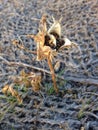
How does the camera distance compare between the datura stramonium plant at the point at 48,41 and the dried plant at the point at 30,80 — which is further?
the dried plant at the point at 30,80

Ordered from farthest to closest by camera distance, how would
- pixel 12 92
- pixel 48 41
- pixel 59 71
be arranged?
1. pixel 59 71
2. pixel 12 92
3. pixel 48 41

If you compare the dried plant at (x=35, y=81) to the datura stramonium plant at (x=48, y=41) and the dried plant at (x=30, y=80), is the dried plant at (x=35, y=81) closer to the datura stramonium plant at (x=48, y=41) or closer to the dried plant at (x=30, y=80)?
Answer: the dried plant at (x=30, y=80)

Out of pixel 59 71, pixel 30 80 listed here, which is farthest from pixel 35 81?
pixel 59 71

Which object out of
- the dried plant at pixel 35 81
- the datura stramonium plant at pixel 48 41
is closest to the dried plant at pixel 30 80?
the dried plant at pixel 35 81

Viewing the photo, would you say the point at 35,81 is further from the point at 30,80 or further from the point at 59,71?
the point at 59,71

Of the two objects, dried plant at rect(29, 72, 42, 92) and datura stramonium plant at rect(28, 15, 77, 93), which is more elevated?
datura stramonium plant at rect(28, 15, 77, 93)

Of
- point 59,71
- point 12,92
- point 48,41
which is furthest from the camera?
point 59,71

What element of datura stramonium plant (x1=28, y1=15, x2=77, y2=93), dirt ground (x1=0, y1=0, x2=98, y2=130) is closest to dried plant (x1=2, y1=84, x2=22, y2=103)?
dirt ground (x1=0, y1=0, x2=98, y2=130)

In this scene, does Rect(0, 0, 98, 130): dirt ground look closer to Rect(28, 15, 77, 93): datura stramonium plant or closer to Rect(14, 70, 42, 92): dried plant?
Rect(14, 70, 42, 92): dried plant

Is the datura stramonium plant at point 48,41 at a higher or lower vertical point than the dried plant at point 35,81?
higher
